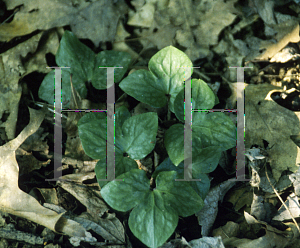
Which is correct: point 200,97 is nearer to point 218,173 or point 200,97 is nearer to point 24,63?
point 218,173

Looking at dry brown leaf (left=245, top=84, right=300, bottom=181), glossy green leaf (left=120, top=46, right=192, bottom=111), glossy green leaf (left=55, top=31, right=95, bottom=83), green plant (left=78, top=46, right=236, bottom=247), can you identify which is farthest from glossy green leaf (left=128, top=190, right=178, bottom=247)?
glossy green leaf (left=55, top=31, right=95, bottom=83)

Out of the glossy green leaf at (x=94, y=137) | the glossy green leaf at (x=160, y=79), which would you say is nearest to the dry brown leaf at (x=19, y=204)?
the glossy green leaf at (x=94, y=137)

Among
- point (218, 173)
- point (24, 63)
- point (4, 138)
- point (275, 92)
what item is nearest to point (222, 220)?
point (218, 173)

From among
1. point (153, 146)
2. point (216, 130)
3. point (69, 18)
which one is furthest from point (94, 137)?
point (69, 18)

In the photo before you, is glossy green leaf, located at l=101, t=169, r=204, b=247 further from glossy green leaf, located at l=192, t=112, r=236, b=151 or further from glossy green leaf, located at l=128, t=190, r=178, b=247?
glossy green leaf, located at l=192, t=112, r=236, b=151

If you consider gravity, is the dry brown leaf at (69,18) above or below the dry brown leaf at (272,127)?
above

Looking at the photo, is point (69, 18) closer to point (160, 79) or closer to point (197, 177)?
point (160, 79)

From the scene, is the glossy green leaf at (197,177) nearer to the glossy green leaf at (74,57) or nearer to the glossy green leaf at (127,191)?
the glossy green leaf at (127,191)
